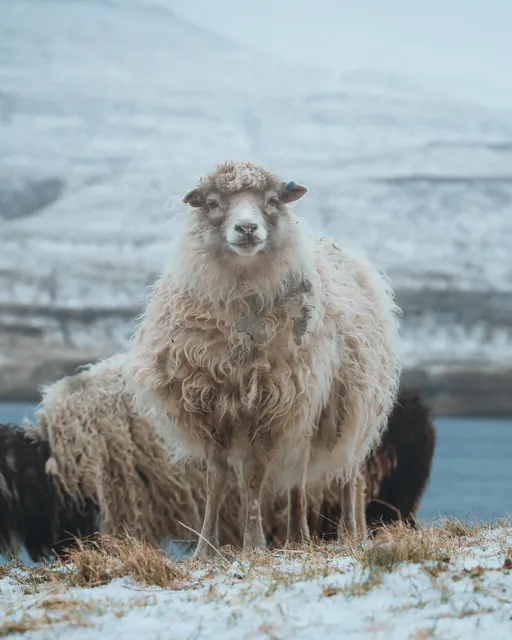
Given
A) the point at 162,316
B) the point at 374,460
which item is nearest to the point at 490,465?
the point at 374,460

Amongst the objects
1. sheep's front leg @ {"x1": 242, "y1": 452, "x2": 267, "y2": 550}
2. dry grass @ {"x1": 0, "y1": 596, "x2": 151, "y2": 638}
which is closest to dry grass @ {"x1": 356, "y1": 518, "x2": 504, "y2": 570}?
dry grass @ {"x1": 0, "y1": 596, "x2": 151, "y2": 638}

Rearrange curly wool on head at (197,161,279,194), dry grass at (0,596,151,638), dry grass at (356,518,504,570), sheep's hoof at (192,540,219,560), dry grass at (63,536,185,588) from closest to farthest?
dry grass at (0,596,151,638) < dry grass at (356,518,504,570) < dry grass at (63,536,185,588) < sheep's hoof at (192,540,219,560) < curly wool on head at (197,161,279,194)

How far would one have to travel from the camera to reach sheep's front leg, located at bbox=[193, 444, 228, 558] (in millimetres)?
5613

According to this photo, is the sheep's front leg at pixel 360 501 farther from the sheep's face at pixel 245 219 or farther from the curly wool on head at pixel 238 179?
the curly wool on head at pixel 238 179

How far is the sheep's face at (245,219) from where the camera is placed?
5.45 m

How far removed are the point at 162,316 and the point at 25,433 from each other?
286cm

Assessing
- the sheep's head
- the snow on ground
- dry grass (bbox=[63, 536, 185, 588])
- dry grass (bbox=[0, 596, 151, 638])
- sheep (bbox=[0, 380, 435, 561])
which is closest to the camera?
the snow on ground

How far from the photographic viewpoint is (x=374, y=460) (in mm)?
8219

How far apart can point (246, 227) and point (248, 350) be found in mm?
660

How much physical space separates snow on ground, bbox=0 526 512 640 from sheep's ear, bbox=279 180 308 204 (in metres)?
2.31

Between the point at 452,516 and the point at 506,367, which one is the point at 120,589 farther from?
the point at 506,367

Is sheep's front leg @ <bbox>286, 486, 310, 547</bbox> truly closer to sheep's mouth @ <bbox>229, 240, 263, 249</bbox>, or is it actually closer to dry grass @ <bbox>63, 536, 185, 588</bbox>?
sheep's mouth @ <bbox>229, 240, 263, 249</bbox>

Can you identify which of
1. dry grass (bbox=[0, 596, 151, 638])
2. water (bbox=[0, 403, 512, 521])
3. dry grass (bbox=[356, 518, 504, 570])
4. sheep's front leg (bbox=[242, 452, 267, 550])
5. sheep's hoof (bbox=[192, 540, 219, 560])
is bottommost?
water (bbox=[0, 403, 512, 521])

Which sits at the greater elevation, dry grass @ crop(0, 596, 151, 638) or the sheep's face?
the sheep's face
